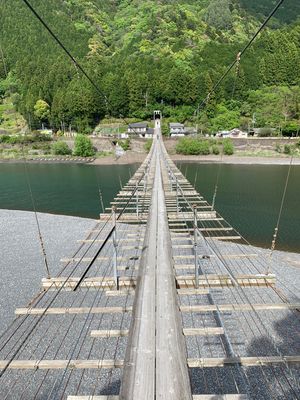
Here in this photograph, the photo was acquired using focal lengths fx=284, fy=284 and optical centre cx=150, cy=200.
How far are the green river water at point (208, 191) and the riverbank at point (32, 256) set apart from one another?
9.94 feet

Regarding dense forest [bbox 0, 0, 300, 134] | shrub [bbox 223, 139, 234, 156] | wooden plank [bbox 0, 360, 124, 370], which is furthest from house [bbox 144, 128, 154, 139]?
wooden plank [bbox 0, 360, 124, 370]

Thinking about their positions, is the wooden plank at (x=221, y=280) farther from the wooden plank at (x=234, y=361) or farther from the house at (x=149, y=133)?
the house at (x=149, y=133)

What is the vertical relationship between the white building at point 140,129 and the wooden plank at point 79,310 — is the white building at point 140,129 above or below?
below

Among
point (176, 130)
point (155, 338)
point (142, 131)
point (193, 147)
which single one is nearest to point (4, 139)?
point (142, 131)

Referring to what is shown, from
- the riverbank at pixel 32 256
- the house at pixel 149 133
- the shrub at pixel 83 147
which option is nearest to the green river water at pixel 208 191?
the riverbank at pixel 32 256

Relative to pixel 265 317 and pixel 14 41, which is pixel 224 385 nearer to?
pixel 265 317

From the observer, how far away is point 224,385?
485 centimetres

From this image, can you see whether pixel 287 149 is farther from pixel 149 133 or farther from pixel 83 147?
pixel 83 147

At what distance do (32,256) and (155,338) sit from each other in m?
9.56

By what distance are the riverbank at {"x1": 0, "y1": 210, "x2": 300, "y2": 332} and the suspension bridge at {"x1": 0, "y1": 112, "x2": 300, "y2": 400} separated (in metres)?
0.93

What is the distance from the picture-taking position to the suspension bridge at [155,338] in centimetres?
250

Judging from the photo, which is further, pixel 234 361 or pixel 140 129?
pixel 140 129

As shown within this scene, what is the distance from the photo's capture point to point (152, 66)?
66.5m

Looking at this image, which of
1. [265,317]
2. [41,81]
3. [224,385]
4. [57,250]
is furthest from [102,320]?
[41,81]
